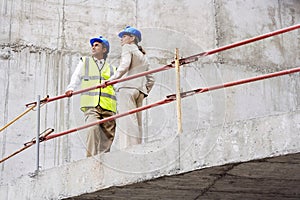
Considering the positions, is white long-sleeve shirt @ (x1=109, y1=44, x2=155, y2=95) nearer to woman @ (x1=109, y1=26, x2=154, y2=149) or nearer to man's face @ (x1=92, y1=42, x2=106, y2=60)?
woman @ (x1=109, y1=26, x2=154, y2=149)

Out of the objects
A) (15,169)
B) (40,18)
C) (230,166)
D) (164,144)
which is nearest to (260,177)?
(230,166)

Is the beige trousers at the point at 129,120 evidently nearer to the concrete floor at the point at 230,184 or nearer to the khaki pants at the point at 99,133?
the khaki pants at the point at 99,133

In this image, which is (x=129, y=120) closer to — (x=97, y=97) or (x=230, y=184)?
(x=97, y=97)

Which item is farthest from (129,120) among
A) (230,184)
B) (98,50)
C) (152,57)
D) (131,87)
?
(152,57)

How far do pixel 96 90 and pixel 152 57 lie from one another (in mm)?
3685

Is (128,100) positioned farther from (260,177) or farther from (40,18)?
(40,18)

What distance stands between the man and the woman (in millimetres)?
258

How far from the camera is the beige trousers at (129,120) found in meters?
8.02

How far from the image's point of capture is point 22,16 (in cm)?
1178

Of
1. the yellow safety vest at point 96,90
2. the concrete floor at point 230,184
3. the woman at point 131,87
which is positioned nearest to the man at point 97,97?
the yellow safety vest at point 96,90

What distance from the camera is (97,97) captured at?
8.51m

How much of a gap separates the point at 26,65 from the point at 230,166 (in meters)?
5.45

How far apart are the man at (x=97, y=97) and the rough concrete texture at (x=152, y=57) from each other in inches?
70.9

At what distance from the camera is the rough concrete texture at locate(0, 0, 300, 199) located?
11.2 meters
